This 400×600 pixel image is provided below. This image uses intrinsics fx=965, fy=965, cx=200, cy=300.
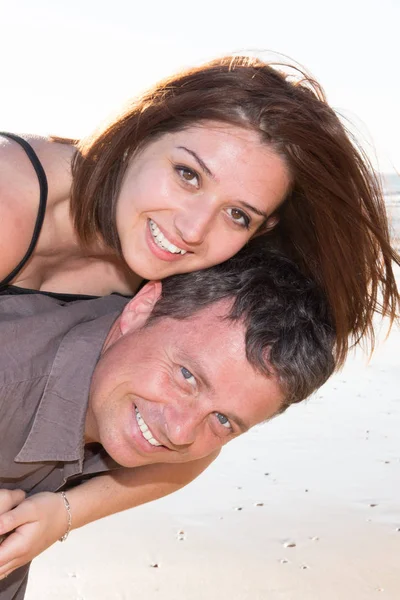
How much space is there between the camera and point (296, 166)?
356 centimetres

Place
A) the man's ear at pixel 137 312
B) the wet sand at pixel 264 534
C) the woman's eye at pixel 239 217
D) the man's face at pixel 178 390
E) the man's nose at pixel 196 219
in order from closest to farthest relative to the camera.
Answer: the man's face at pixel 178 390 → the man's ear at pixel 137 312 → the man's nose at pixel 196 219 → the woman's eye at pixel 239 217 → the wet sand at pixel 264 534

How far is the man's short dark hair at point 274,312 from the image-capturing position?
3131 mm

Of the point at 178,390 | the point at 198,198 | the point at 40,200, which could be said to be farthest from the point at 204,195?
the point at 178,390

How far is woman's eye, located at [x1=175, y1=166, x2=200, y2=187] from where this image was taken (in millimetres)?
3500

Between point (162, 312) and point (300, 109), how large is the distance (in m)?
0.92

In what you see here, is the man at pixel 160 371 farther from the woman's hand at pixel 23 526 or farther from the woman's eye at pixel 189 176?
the woman's eye at pixel 189 176

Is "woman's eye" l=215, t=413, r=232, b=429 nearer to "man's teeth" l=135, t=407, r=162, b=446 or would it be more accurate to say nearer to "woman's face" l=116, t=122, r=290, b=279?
"man's teeth" l=135, t=407, r=162, b=446

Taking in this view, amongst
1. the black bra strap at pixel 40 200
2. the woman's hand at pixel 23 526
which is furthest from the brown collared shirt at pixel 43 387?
the black bra strap at pixel 40 200

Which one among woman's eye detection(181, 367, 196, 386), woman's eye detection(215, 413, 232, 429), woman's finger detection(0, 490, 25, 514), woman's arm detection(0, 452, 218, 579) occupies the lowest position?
woman's arm detection(0, 452, 218, 579)

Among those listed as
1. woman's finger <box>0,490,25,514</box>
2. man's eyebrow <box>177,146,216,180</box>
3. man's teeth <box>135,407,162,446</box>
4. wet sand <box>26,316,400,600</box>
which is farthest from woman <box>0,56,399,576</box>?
wet sand <box>26,316,400,600</box>

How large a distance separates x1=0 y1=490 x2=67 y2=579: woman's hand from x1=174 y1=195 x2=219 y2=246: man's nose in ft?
3.40

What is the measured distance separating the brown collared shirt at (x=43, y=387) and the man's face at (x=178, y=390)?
106 millimetres

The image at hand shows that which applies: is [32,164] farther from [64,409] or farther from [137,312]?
[64,409]

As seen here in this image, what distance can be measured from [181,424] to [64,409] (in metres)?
0.38
